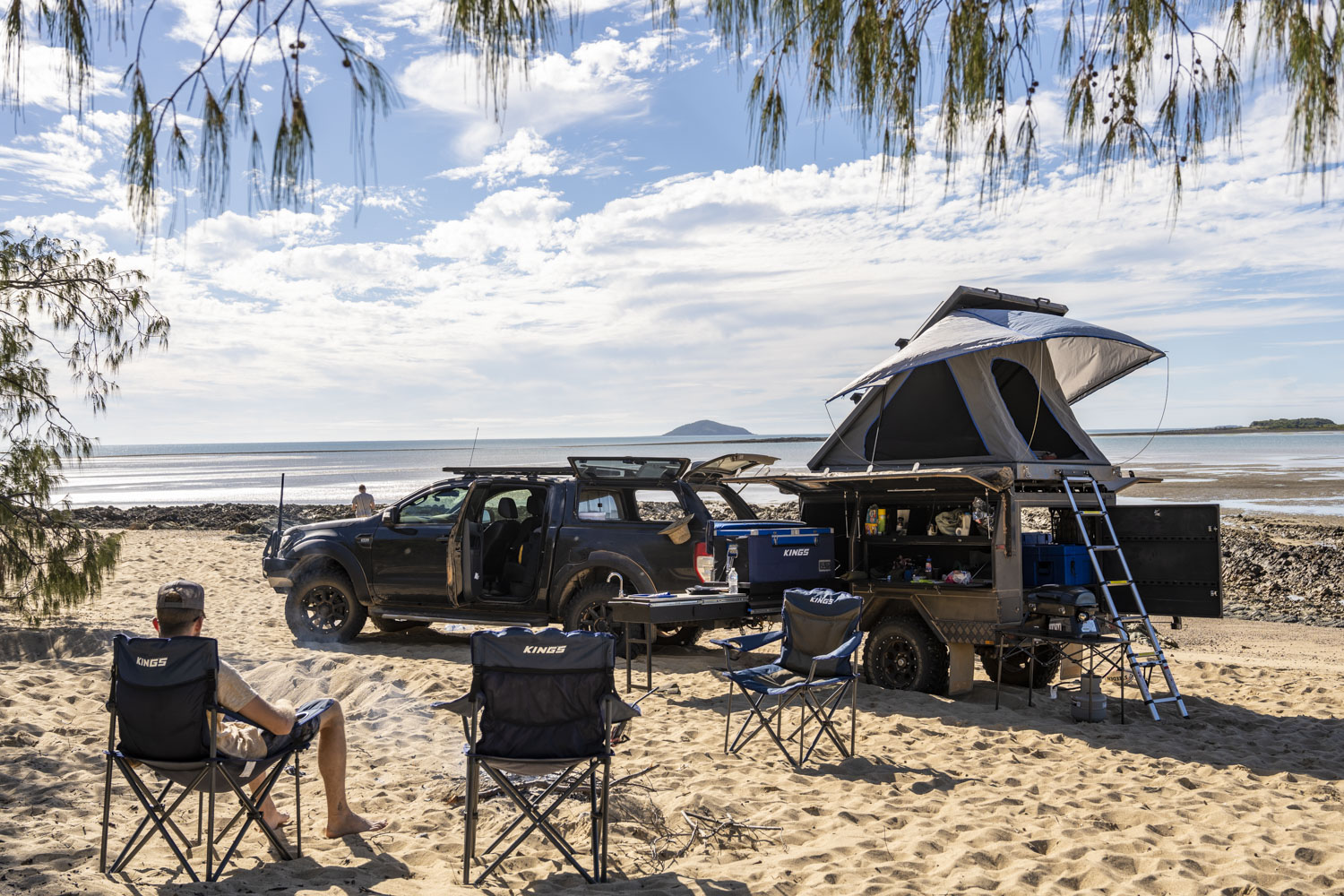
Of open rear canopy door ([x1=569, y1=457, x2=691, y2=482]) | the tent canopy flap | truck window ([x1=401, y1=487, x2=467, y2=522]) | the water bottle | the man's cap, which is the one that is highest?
the tent canopy flap

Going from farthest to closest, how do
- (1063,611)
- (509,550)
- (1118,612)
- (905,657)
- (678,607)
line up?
(509,550) < (1118,612) < (905,657) < (678,607) < (1063,611)

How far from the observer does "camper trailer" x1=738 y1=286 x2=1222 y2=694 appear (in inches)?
321

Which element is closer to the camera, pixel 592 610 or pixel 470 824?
pixel 470 824

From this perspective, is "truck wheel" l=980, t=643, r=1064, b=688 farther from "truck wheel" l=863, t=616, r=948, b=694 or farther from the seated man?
the seated man

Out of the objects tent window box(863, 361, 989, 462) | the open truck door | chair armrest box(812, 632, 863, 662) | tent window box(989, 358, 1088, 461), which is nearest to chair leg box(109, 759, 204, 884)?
chair armrest box(812, 632, 863, 662)

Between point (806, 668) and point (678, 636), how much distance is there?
3.65 metres

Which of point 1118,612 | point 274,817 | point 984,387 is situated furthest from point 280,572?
point 1118,612

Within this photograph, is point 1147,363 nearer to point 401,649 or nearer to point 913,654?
point 913,654

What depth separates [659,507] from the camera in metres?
23.0

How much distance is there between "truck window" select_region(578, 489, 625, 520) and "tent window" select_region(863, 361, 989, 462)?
250cm

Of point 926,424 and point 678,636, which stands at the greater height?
point 926,424

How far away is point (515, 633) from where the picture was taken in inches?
179

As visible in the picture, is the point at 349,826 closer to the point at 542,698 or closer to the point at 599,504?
the point at 542,698

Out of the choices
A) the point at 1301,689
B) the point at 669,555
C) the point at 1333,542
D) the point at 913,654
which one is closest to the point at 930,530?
the point at 913,654
